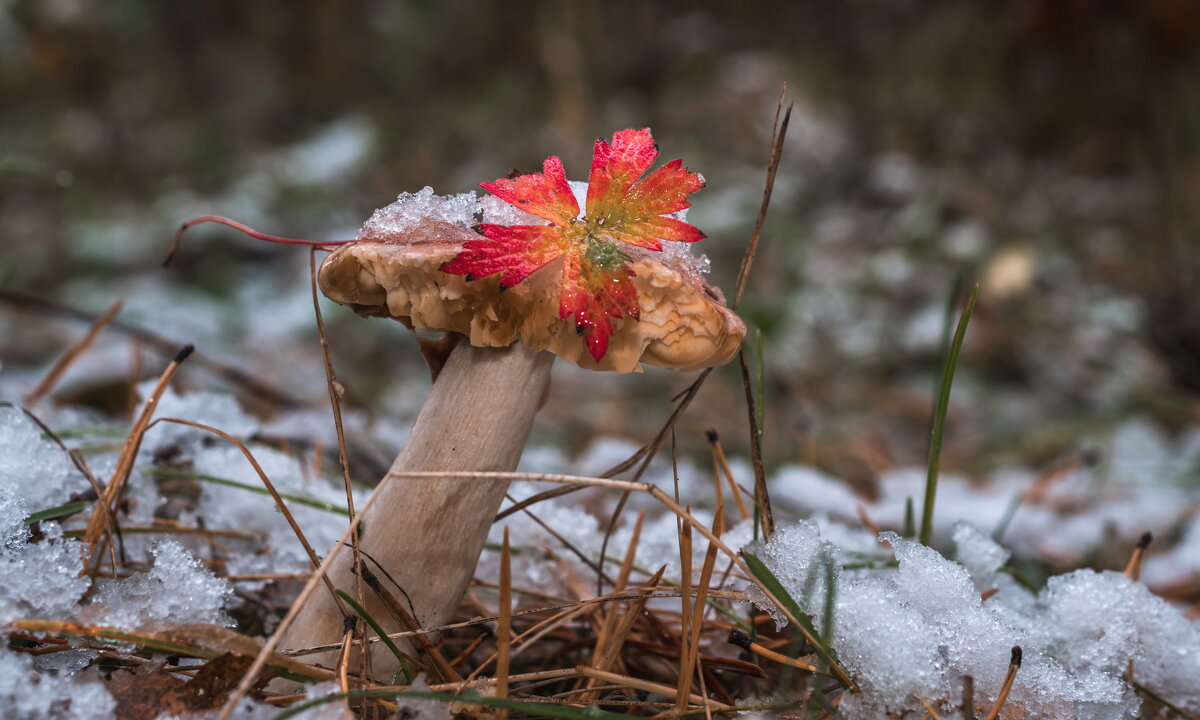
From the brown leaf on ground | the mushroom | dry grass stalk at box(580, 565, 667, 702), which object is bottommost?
the brown leaf on ground

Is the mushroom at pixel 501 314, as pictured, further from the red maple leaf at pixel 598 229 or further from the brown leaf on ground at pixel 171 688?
the brown leaf on ground at pixel 171 688

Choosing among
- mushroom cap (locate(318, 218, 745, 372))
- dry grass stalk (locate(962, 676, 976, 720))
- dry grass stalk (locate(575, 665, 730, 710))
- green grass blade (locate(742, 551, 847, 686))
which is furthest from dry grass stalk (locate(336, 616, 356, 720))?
dry grass stalk (locate(962, 676, 976, 720))

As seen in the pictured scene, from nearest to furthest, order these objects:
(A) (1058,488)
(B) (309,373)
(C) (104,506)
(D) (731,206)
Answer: (C) (104,506) → (A) (1058,488) → (B) (309,373) → (D) (731,206)

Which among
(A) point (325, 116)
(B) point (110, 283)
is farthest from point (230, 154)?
(B) point (110, 283)

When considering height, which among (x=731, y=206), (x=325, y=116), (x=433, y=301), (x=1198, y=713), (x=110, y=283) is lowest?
(x=1198, y=713)

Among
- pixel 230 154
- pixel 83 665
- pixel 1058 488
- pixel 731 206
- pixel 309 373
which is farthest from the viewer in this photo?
pixel 230 154

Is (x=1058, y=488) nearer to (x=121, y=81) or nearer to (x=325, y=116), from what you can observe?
(x=325, y=116)

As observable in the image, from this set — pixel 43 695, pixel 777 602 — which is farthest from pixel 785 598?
pixel 43 695

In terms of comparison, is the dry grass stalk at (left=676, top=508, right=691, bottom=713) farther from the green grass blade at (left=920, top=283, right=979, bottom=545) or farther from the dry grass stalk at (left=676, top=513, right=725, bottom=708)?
the green grass blade at (left=920, top=283, right=979, bottom=545)
